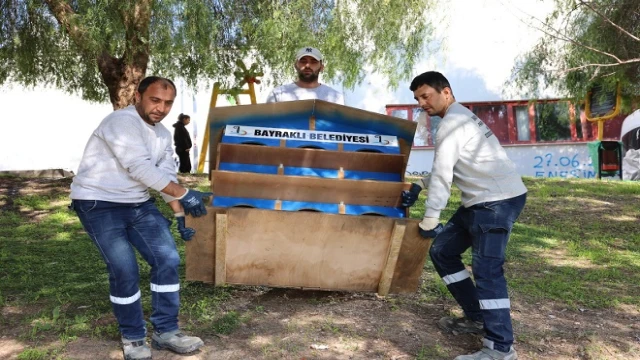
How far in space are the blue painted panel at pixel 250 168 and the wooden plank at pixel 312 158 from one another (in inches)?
0.9

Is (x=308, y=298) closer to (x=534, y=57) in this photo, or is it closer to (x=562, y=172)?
(x=534, y=57)

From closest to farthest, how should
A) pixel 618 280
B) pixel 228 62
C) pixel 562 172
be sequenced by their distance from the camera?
pixel 618 280 → pixel 228 62 → pixel 562 172

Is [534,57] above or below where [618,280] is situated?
above

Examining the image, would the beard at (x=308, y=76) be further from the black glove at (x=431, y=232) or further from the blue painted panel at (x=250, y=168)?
the black glove at (x=431, y=232)

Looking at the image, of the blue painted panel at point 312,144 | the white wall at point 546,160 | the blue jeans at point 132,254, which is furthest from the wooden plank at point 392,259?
the white wall at point 546,160

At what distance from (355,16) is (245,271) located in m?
5.61

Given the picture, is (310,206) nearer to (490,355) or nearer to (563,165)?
(490,355)

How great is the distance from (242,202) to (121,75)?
553 cm

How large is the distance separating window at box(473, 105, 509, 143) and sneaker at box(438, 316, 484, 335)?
50.8 ft

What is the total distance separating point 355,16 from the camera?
916cm

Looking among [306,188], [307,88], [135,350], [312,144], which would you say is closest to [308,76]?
[307,88]

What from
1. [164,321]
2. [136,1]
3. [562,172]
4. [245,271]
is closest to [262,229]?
[245,271]

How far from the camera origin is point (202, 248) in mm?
4320

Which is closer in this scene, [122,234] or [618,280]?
[122,234]
